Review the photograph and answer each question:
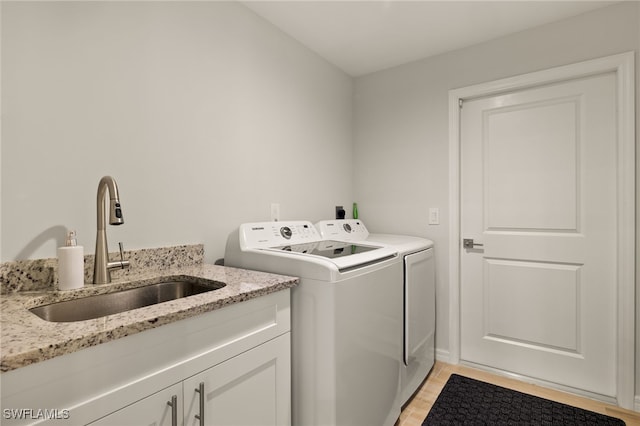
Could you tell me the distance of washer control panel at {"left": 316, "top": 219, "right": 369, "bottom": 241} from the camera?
2.20 metres

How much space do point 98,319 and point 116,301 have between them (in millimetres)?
411

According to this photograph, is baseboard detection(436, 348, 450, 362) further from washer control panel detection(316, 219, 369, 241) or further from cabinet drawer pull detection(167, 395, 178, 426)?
cabinet drawer pull detection(167, 395, 178, 426)

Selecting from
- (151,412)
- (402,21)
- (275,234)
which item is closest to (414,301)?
(275,234)

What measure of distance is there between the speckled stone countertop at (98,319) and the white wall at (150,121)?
0.19 metres

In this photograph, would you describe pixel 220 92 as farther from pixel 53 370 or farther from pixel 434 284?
pixel 434 284

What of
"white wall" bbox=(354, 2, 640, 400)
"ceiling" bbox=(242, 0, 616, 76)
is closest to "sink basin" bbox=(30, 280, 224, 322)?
"ceiling" bbox=(242, 0, 616, 76)

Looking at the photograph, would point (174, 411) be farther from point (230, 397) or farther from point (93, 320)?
point (93, 320)

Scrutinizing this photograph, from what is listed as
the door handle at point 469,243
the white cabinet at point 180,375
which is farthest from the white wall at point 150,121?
the door handle at point 469,243

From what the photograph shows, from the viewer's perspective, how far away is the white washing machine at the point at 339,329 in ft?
4.22

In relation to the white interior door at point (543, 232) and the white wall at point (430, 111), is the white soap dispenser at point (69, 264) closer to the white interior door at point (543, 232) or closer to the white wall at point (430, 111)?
the white wall at point (430, 111)

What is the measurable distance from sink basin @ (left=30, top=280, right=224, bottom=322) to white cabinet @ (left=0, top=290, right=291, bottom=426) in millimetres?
246

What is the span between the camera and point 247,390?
1113mm

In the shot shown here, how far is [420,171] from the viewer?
2.52 m

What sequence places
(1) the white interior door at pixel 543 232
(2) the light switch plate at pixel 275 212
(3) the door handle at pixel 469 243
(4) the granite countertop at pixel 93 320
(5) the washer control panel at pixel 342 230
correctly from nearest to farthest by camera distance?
(4) the granite countertop at pixel 93 320
(1) the white interior door at pixel 543 232
(2) the light switch plate at pixel 275 212
(5) the washer control panel at pixel 342 230
(3) the door handle at pixel 469 243
